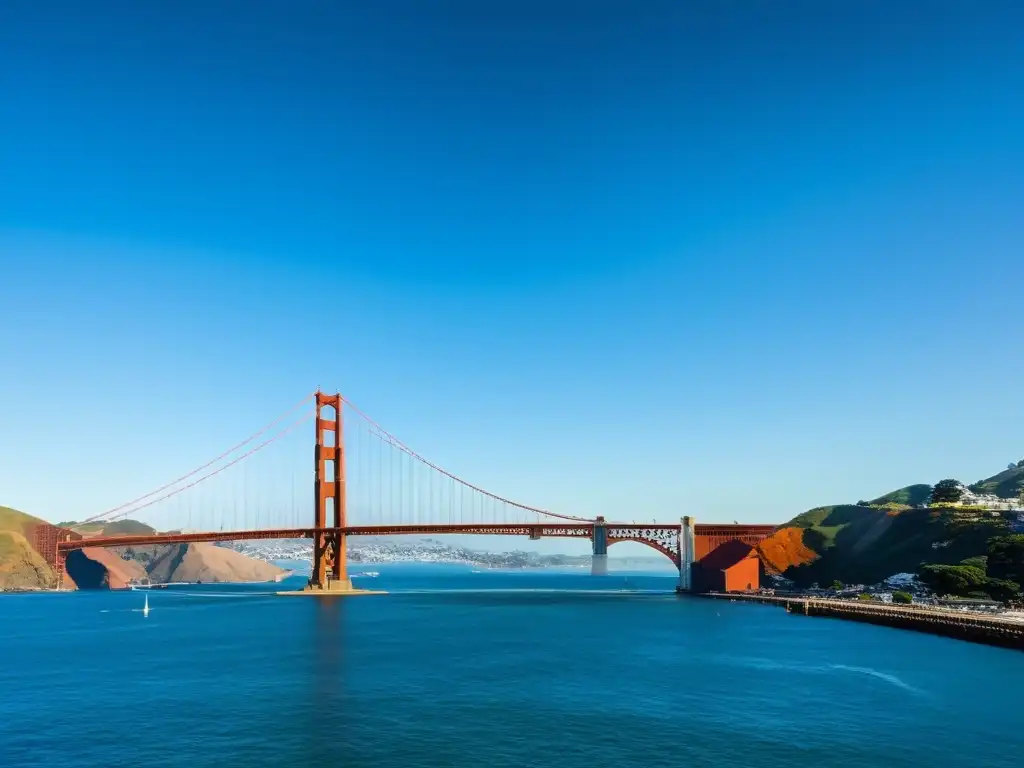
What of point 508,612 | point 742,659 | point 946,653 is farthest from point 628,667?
point 508,612

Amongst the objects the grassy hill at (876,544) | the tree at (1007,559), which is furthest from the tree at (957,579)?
the grassy hill at (876,544)

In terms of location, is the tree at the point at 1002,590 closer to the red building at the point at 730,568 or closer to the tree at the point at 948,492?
the red building at the point at 730,568

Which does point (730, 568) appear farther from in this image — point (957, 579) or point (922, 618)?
point (922, 618)

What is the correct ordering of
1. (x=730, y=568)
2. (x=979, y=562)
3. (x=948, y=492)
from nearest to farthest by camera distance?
(x=979, y=562), (x=730, y=568), (x=948, y=492)

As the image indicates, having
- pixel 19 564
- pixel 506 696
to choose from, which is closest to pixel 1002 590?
pixel 506 696

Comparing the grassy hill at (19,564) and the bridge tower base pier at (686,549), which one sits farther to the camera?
the grassy hill at (19,564)

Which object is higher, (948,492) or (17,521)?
(948,492)
